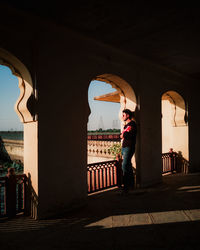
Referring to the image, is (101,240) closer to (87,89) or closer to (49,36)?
(87,89)

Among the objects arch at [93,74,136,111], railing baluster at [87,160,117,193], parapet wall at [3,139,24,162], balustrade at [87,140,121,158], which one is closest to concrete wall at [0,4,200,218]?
arch at [93,74,136,111]

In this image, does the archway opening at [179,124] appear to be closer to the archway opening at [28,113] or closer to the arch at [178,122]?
the arch at [178,122]

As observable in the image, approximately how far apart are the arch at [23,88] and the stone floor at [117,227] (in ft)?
6.68

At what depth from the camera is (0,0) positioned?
3.44 metres

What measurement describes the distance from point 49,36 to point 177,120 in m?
6.53

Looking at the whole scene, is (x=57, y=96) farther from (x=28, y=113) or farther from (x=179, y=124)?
(x=179, y=124)

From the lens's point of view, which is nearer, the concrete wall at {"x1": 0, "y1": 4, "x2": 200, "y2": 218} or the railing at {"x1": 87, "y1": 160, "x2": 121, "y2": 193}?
the concrete wall at {"x1": 0, "y1": 4, "x2": 200, "y2": 218}

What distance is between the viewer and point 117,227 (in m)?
3.57

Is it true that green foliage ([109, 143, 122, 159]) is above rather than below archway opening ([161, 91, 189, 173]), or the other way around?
below

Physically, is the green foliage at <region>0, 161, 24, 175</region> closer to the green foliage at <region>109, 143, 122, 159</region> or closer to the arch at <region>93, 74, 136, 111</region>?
the green foliage at <region>109, 143, 122, 159</region>

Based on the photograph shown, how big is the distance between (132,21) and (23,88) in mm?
2613

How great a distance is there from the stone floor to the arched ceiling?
3.86m

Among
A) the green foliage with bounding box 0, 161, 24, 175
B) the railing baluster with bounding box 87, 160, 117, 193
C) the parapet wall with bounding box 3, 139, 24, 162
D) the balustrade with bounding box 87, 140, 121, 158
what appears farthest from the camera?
the parapet wall with bounding box 3, 139, 24, 162

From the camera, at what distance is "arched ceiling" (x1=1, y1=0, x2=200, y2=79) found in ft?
11.7
